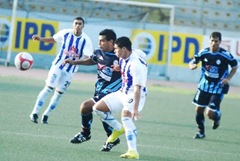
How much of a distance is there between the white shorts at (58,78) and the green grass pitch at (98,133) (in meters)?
0.63

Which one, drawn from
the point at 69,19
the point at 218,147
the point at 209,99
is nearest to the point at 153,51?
the point at 69,19

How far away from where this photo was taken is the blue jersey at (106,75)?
37.0 feet

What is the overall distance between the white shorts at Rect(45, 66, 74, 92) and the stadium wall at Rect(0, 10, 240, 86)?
1284 centimetres

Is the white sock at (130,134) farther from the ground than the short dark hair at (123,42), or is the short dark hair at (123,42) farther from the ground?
the short dark hair at (123,42)

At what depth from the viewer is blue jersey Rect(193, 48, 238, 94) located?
14.2m

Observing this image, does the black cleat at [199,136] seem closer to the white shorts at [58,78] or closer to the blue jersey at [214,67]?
the blue jersey at [214,67]

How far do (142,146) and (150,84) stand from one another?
47.0 feet

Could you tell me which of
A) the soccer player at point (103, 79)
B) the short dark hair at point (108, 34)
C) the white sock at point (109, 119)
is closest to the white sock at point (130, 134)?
the white sock at point (109, 119)

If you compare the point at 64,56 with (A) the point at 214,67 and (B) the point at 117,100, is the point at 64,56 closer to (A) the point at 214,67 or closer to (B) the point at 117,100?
(A) the point at 214,67

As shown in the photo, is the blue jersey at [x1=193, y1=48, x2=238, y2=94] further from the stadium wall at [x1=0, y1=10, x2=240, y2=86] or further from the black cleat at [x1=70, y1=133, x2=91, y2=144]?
the stadium wall at [x1=0, y1=10, x2=240, y2=86]

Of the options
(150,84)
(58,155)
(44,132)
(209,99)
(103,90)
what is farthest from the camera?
(150,84)

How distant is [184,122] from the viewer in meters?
16.2

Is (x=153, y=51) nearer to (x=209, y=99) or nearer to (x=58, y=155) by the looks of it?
(x=209, y=99)

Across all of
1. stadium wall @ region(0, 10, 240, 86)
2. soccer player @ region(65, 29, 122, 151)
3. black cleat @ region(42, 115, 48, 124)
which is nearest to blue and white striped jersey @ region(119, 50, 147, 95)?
soccer player @ region(65, 29, 122, 151)
